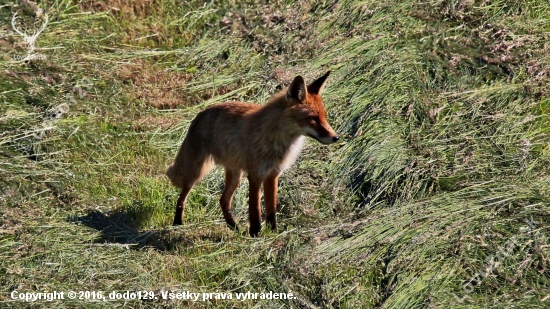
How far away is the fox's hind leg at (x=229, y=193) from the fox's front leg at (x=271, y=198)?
51 centimetres

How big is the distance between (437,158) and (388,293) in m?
2.21

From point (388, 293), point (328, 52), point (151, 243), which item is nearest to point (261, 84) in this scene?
point (328, 52)

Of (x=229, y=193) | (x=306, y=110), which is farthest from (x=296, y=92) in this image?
(x=229, y=193)

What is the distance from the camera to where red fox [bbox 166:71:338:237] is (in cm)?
760

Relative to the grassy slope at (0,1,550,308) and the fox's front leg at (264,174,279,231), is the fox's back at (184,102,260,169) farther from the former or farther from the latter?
the grassy slope at (0,1,550,308)

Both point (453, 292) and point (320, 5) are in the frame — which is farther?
point (320, 5)

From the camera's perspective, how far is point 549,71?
9.55 metres

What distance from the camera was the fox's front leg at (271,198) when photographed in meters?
7.86

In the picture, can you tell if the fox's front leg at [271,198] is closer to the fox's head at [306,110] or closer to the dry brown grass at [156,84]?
the fox's head at [306,110]

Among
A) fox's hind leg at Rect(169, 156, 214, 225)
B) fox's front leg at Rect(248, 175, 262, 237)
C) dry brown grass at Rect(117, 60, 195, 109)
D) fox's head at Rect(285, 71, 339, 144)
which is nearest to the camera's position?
fox's head at Rect(285, 71, 339, 144)

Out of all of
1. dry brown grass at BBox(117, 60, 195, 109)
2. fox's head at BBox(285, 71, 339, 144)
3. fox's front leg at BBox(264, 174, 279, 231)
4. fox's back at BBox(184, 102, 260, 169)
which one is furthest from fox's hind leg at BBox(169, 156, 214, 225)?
dry brown grass at BBox(117, 60, 195, 109)

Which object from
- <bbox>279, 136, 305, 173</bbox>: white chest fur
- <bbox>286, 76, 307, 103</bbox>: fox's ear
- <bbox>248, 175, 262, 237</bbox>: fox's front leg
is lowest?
<bbox>248, 175, 262, 237</bbox>: fox's front leg

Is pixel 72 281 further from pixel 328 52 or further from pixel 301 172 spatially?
pixel 328 52

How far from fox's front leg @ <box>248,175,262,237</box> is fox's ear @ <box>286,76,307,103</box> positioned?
89cm
